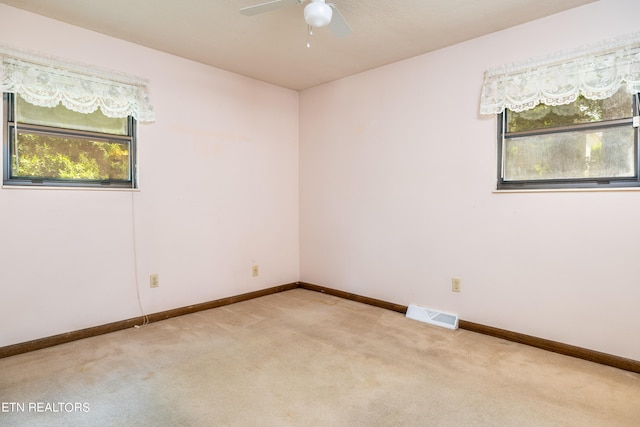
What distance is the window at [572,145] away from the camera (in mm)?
2338

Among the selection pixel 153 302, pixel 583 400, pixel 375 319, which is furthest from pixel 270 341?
pixel 583 400

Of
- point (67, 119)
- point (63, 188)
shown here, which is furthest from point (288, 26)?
point (63, 188)

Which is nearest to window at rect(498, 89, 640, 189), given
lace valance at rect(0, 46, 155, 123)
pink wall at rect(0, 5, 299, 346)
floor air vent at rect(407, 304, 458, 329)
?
floor air vent at rect(407, 304, 458, 329)

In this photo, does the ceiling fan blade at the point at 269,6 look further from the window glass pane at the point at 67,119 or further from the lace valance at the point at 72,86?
the window glass pane at the point at 67,119

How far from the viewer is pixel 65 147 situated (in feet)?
9.05

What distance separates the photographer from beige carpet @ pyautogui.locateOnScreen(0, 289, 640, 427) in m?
1.80

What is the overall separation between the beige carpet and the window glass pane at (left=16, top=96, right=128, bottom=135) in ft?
5.57

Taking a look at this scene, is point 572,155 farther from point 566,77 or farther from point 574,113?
point 566,77

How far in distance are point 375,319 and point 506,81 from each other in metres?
2.29

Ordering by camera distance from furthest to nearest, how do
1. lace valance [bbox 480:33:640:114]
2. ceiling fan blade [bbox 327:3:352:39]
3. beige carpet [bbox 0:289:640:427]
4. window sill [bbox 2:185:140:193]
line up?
window sill [bbox 2:185:140:193]
lace valance [bbox 480:33:640:114]
ceiling fan blade [bbox 327:3:352:39]
beige carpet [bbox 0:289:640:427]

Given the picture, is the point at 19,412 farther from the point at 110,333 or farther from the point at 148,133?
the point at 148,133

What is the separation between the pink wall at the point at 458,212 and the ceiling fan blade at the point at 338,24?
132cm

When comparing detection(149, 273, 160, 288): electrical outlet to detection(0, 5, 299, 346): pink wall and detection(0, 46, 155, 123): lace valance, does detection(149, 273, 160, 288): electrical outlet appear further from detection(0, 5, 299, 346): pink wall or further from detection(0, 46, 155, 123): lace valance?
detection(0, 46, 155, 123): lace valance

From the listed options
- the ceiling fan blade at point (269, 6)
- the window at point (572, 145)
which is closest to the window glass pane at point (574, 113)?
the window at point (572, 145)
